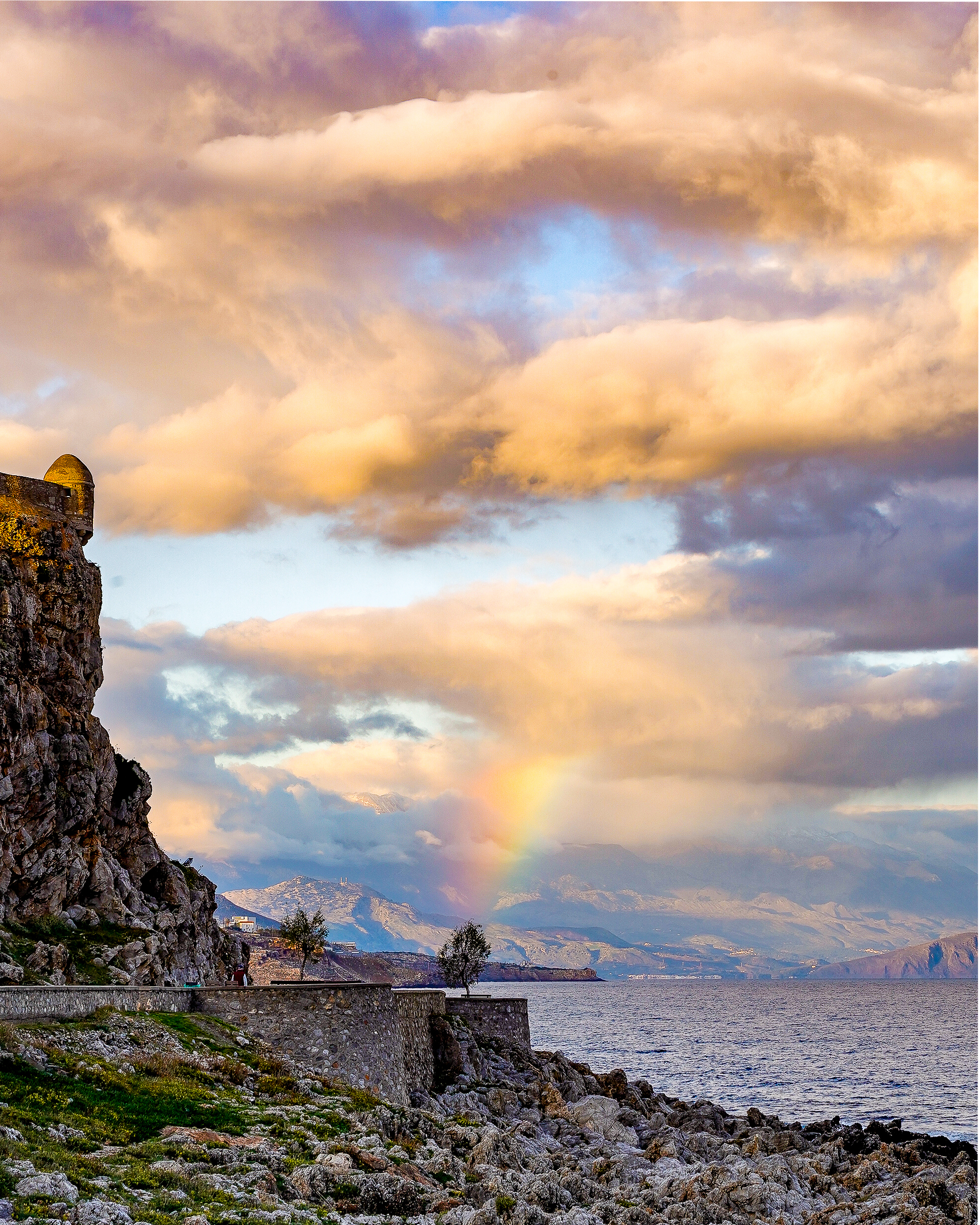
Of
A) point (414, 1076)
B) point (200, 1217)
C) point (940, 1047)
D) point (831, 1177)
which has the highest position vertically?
point (200, 1217)

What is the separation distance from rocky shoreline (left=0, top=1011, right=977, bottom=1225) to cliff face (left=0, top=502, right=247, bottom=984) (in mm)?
20755

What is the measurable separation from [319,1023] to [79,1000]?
39.0 feet

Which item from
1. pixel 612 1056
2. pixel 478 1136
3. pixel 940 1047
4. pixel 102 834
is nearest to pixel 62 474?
pixel 102 834

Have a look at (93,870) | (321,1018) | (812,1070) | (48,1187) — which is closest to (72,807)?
(93,870)

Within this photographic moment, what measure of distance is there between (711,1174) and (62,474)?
6524 centimetres

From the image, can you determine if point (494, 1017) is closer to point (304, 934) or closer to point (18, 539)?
point (304, 934)

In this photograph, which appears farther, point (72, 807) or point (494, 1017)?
point (494, 1017)

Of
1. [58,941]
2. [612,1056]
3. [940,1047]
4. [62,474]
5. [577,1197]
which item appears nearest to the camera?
[577,1197]

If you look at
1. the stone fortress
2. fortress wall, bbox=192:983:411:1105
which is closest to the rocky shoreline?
fortress wall, bbox=192:983:411:1105

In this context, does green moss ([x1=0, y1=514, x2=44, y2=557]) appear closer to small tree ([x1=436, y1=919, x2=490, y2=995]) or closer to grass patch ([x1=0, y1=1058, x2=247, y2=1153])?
small tree ([x1=436, y1=919, x2=490, y2=995])

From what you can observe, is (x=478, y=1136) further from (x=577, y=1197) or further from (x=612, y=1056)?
(x=612, y=1056)

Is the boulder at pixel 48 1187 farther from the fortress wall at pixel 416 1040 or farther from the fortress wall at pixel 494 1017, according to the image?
the fortress wall at pixel 494 1017

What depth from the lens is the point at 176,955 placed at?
74750 mm

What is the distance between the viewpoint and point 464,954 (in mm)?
100375
